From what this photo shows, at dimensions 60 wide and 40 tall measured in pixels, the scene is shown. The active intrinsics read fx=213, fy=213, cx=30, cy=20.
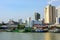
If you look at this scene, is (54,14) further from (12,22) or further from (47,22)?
(12,22)

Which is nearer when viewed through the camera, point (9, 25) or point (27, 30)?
point (27, 30)

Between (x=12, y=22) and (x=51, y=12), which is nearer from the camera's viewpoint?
(x=51, y=12)

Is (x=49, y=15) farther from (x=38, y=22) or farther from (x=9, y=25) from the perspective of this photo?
(x=9, y=25)

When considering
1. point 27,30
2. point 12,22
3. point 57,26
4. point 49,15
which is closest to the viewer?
point 27,30

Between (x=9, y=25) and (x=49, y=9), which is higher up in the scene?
(x=49, y=9)

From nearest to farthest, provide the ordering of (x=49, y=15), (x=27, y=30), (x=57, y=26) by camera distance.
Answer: (x=27, y=30) → (x=57, y=26) → (x=49, y=15)

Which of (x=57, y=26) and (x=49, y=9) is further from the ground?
(x=49, y=9)

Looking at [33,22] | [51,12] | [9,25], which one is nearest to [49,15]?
[51,12]

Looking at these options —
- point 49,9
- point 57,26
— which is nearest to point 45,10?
point 49,9

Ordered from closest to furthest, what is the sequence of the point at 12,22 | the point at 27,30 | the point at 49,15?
the point at 27,30
the point at 49,15
the point at 12,22
